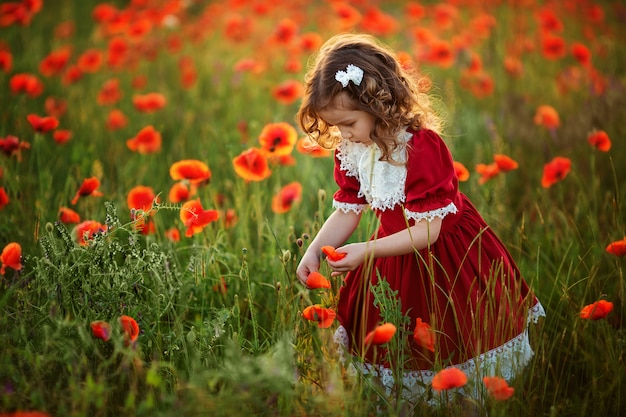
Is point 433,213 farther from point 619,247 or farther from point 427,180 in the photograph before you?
point 619,247

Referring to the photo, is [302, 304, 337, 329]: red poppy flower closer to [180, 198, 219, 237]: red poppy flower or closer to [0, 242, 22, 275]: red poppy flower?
[180, 198, 219, 237]: red poppy flower

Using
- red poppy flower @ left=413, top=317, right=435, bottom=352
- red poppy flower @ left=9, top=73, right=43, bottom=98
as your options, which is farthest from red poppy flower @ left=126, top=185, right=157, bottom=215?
red poppy flower @ left=9, top=73, right=43, bottom=98

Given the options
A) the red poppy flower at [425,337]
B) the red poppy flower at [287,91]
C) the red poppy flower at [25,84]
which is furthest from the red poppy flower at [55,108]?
the red poppy flower at [425,337]

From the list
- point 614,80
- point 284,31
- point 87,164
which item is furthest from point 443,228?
point 614,80

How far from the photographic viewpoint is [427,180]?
152 cm

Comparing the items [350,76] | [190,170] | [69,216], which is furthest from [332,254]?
[69,216]

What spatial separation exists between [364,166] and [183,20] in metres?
4.21

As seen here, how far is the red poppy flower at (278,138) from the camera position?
2.10 meters

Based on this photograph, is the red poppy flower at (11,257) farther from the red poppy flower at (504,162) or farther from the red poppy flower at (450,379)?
the red poppy flower at (504,162)

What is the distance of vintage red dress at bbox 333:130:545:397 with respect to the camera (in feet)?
4.99

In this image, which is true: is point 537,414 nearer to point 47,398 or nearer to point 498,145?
point 47,398

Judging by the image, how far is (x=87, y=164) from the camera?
2695 millimetres

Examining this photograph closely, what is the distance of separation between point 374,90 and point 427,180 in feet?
0.84

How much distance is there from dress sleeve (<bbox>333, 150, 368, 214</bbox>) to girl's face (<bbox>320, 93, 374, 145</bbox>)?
15cm
